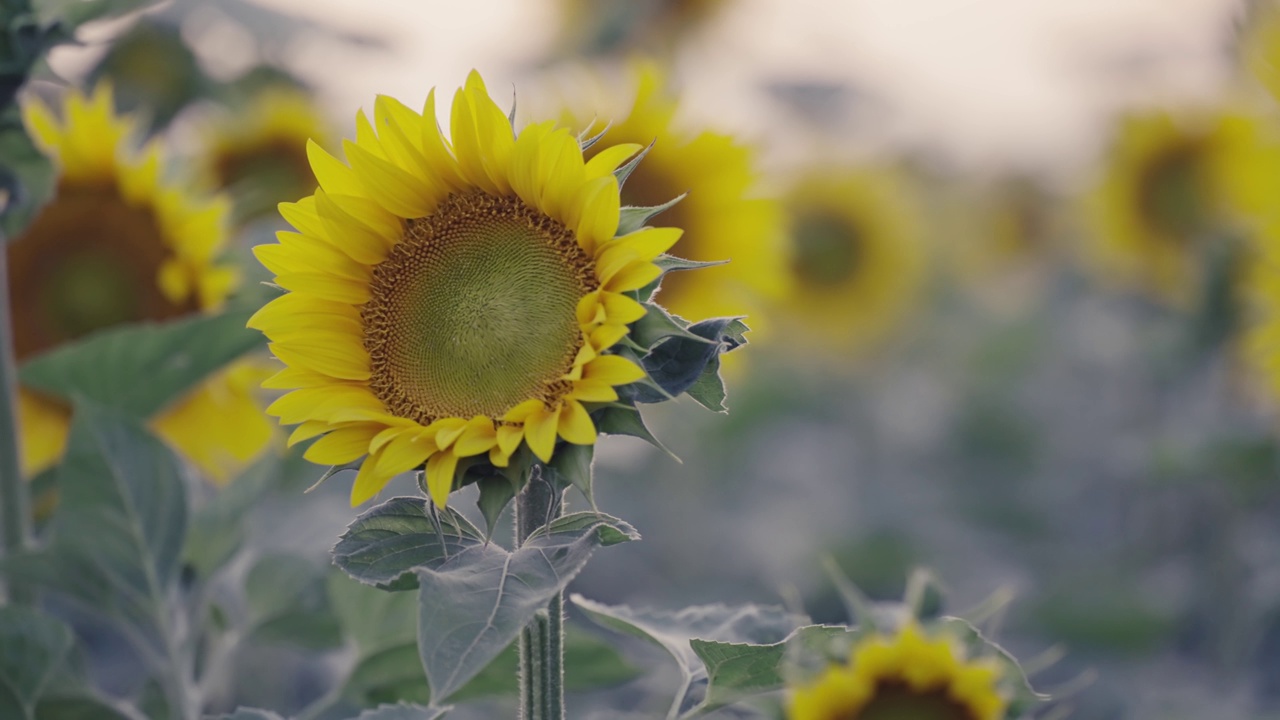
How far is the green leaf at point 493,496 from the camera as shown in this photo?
85 centimetres

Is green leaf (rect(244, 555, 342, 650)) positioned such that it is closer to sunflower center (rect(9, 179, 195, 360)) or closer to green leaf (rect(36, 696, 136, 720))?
green leaf (rect(36, 696, 136, 720))

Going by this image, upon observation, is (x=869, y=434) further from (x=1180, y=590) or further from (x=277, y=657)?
(x=277, y=657)

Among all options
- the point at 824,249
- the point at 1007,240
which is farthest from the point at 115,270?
the point at 1007,240

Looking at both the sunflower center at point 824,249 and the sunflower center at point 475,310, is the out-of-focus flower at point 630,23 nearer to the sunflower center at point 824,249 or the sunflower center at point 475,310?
the sunflower center at point 824,249

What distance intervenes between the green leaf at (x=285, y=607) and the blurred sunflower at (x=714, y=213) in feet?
4.07

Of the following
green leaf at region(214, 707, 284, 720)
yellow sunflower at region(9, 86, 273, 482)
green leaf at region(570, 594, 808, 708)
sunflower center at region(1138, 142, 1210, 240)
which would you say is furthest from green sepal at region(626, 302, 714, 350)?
sunflower center at region(1138, 142, 1210, 240)

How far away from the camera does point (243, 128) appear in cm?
263

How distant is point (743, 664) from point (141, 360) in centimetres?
83

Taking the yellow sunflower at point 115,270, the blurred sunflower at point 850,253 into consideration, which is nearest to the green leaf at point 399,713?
the yellow sunflower at point 115,270

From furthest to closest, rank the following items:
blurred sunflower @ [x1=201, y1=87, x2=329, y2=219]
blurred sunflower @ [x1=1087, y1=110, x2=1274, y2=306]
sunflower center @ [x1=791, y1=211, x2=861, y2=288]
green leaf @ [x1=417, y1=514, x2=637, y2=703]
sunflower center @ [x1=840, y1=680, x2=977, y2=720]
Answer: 1. sunflower center @ [x1=791, y1=211, x2=861, y2=288]
2. blurred sunflower @ [x1=1087, y1=110, x2=1274, y2=306]
3. blurred sunflower @ [x1=201, y1=87, x2=329, y2=219]
4. sunflower center @ [x1=840, y1=680, x2=977, y2=720]
5. green leaf @ [x1=417, y1=514, x2=637, y2=703]

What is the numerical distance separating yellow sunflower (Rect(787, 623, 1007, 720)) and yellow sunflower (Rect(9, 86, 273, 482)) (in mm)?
1104

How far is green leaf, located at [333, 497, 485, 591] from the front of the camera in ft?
2.83

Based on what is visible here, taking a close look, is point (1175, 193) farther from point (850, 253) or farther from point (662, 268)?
point (662, 268)

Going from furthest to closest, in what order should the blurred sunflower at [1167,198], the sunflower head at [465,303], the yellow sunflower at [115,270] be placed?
1. the blurred sunflower at [1167,198]
2. the yellow sunflower at [115,270]
3. the sunflower head at [465,303]
